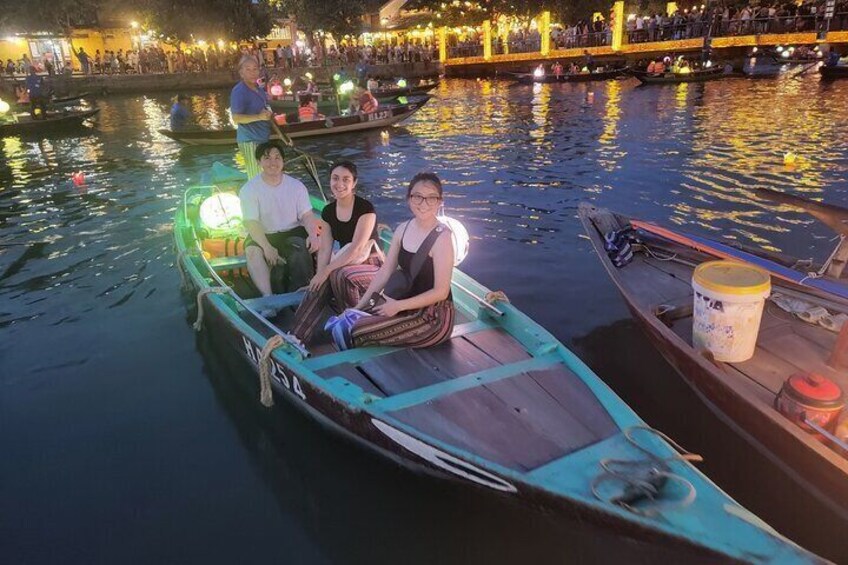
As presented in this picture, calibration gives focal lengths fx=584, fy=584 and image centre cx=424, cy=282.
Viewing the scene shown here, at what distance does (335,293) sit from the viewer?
550cm

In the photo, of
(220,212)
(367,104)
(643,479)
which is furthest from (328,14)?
(643,479)

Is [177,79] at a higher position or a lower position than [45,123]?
higher

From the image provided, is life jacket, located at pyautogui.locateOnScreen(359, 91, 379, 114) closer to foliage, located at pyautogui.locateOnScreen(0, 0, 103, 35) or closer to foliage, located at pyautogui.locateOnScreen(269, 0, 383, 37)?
foliage, located at pyautogui.locateOnScreen(269, 0, 383, 37)

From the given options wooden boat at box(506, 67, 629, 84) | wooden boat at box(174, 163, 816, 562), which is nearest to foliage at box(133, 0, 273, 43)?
wooden boat at box(506, 67, 629, 84)

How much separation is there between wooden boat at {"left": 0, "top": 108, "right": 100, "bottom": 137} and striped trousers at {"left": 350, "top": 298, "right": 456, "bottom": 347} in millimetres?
23245

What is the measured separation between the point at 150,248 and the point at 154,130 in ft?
54.1

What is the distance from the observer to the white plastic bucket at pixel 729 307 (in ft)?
14.0

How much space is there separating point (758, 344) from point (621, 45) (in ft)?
133

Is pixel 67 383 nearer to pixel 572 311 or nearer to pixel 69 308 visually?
pixel 69 308

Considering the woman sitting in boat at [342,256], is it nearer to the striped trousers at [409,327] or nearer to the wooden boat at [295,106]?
the striped trousers at [409,327]

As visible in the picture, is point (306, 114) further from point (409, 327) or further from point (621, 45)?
point (621, 45)

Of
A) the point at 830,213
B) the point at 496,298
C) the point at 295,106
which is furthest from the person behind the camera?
the point at 295,106

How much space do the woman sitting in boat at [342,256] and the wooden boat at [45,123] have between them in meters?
22.1

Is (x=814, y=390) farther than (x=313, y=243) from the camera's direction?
No
